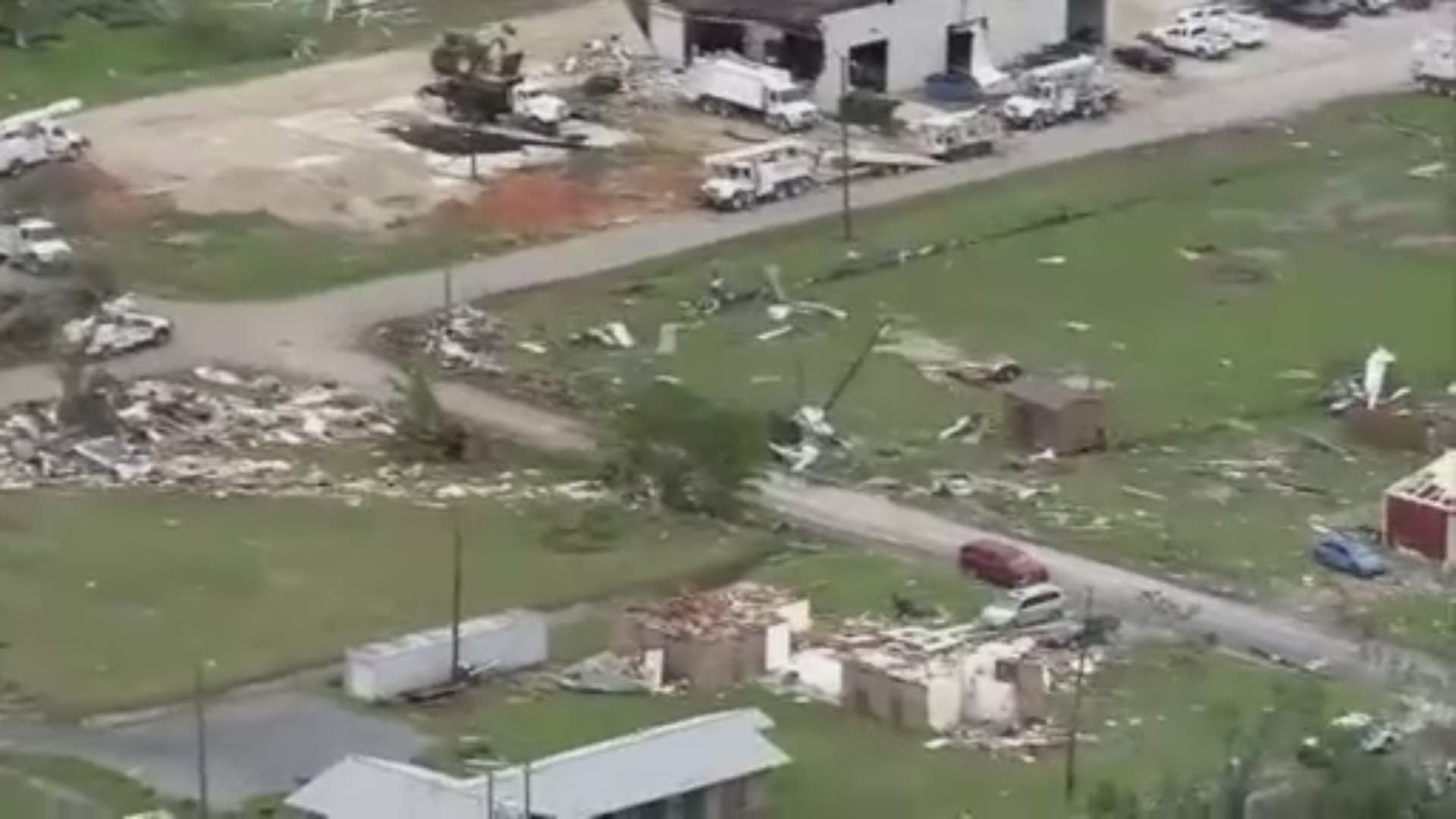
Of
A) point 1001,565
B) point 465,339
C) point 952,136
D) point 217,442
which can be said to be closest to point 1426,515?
point 1001,565

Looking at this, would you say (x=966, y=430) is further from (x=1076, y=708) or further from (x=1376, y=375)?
(x=1076, y=708)

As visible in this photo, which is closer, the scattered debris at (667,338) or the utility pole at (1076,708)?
the utility pole at (1076,708)

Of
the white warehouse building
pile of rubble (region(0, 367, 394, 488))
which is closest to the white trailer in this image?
pile of rubble (region(0, 367, 394, 488))

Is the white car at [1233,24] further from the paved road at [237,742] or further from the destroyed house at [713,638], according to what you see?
the paved road at [237,742]

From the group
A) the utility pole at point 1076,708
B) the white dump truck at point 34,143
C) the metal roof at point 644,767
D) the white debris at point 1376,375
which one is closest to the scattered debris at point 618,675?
the metal roof at point 644,767

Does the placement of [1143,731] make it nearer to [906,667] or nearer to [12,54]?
[906,667]

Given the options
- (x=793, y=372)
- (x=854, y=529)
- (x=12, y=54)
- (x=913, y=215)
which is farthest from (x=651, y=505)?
(x=12, y=54)

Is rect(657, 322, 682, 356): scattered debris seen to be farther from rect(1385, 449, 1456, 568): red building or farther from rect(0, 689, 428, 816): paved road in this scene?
rect(0, 689, 428, 816): paved road
